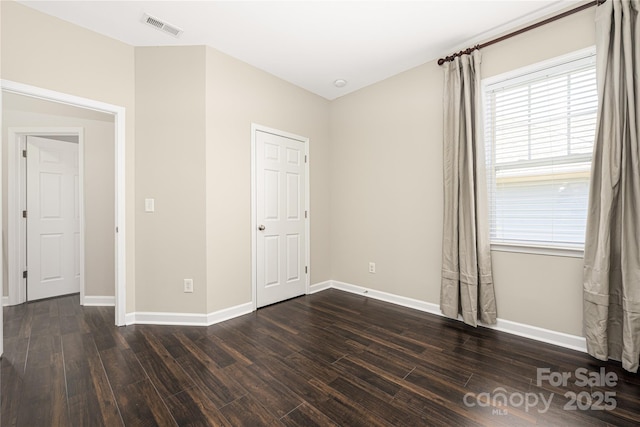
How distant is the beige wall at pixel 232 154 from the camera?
2.79 metres

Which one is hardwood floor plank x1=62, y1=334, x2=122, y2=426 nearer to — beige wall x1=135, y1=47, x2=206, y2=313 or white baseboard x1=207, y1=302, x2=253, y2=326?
beige wall x1=135, y1=47, x2=206, y2=313

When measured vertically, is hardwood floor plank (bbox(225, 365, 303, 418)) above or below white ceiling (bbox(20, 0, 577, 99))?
below

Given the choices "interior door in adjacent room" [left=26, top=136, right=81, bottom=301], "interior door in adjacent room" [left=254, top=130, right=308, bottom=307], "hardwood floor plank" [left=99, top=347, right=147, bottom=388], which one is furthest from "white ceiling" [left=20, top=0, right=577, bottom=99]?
"hardwood floor plank" [left=99, top=347, right=147, bottom=388]

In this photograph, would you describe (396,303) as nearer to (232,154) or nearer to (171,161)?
(232,154)

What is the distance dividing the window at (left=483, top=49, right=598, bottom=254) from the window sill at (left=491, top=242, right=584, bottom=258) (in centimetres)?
2

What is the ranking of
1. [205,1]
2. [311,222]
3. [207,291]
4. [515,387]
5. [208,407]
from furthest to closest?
[311,222]
[207,291]
[205,1]
[515,387]
[208,407]

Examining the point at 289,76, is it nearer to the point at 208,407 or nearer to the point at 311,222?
the point at 311,222

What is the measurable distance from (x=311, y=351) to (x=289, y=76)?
3.11 metres

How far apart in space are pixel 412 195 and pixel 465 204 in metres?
0.65

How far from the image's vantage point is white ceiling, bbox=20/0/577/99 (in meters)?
2.20

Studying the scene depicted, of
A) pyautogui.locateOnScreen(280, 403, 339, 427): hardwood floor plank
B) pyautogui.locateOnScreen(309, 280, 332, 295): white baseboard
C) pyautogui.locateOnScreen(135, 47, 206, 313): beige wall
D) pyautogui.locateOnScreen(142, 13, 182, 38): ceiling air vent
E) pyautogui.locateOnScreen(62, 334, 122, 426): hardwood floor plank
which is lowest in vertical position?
pyautogui.locateOnScreen(62, 334, 122, 426): hardwood floor plank

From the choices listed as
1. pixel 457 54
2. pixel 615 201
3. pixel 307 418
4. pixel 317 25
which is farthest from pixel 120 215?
pixel 615 201

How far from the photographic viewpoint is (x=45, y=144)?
3531mm

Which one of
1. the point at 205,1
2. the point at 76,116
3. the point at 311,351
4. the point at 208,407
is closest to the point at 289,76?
the point at 205,1
